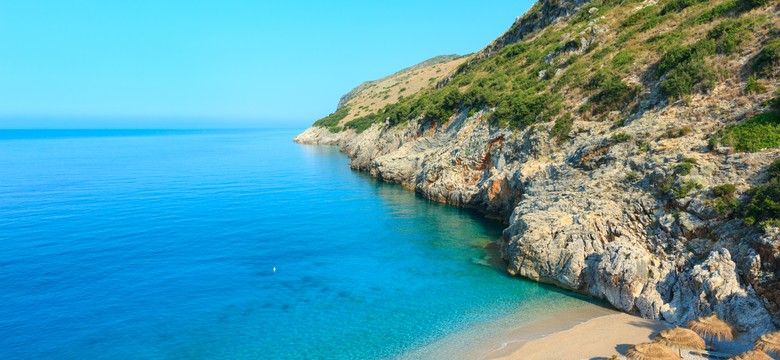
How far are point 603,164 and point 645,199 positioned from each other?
17.0ft

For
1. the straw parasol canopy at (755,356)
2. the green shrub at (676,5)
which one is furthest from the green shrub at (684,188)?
the green shrub at (676,5)

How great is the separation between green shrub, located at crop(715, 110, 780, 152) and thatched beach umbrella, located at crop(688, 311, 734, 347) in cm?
1095

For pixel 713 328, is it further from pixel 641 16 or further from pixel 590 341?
pixel 641 16

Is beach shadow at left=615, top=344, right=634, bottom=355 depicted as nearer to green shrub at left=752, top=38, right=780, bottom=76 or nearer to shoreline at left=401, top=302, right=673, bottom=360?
shoreline at left=401, top=302, right=673, bottom=360

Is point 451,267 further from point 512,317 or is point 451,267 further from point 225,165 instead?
point 225,165

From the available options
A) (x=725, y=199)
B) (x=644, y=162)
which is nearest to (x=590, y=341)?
(x=725, y=199)

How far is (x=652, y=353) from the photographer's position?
16000mm

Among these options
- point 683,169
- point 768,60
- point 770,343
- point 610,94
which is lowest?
point 770,343

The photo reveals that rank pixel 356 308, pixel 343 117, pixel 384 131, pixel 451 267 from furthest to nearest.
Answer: pixel 343 117 → pixel 384 131 → pixel 451 267 → pixel 356 308

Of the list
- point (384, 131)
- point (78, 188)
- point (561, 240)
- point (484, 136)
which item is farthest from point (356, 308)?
point (384, 131)

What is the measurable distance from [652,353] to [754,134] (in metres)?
15.5

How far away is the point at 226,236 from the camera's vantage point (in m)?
36.0

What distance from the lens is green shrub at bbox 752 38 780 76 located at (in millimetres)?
28016

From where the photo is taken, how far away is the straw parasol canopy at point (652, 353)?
15797 mm
